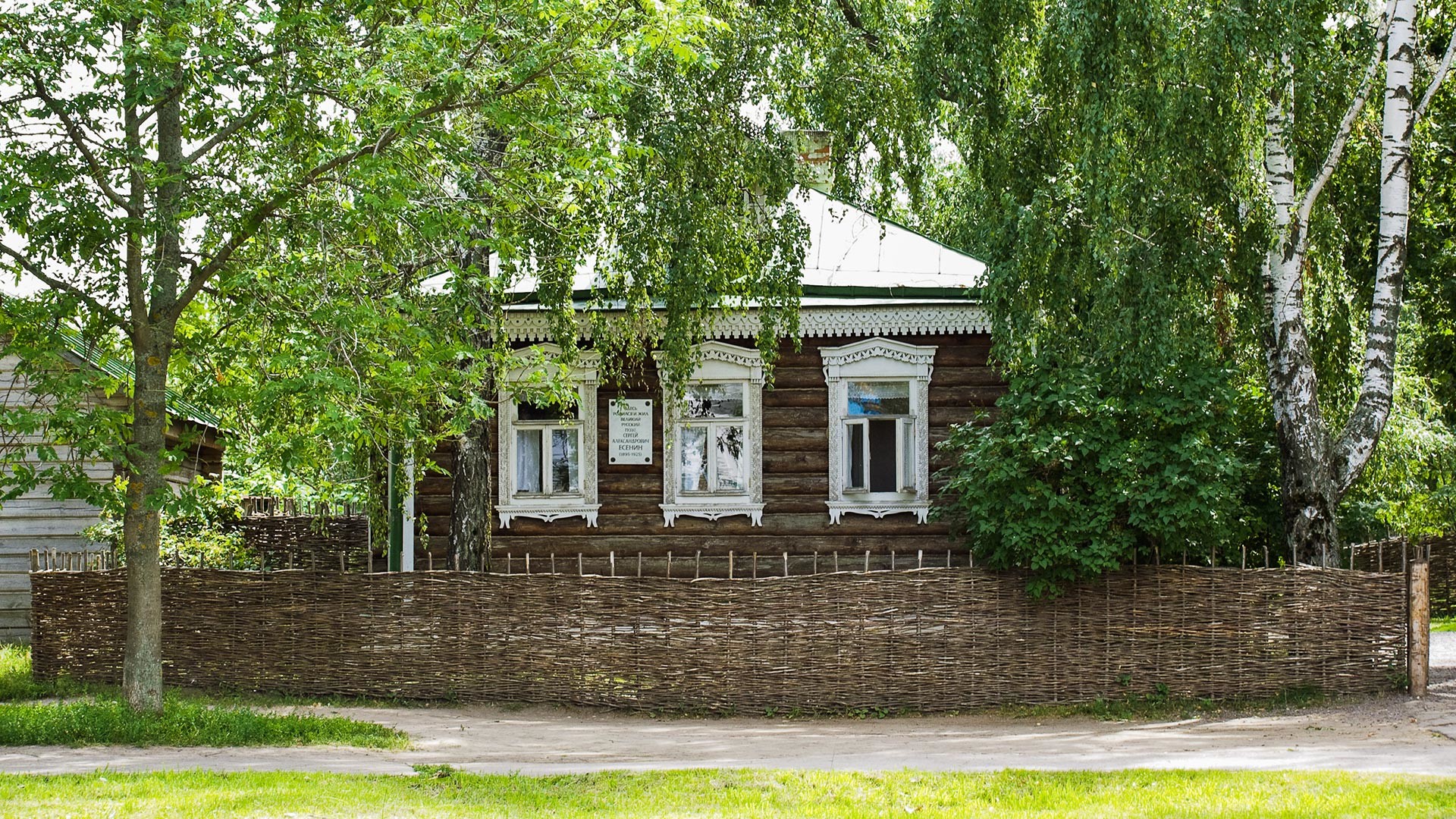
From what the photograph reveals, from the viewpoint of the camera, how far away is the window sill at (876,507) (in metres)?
15.2

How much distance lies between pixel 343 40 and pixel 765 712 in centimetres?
723

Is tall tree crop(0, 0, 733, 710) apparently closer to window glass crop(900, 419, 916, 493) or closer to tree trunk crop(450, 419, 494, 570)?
tree trunk crop(450, 419, 494, 570)

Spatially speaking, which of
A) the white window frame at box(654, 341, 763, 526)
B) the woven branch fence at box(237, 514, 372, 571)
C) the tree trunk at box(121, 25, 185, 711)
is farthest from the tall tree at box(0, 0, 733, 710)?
the woven branch fence at box(237, 514, 372, 571)

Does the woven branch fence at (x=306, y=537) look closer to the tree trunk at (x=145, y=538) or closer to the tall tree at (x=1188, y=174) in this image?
the tree trunk at (x=145, y=538)

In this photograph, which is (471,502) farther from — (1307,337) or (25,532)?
(1307,337)

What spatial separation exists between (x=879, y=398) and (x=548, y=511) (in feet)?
13.7

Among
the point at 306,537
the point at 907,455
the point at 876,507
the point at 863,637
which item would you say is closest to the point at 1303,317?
the point at 907,455

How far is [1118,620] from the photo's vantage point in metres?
12.5

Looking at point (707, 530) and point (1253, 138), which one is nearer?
Answer: point (1253, 138)

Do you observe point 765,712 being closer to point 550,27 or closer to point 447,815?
point 447,815

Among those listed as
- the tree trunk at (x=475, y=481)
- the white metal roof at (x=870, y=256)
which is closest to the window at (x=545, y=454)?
the tree trunk at (x=475, y=481)

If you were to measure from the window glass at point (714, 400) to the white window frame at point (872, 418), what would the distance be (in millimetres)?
1106

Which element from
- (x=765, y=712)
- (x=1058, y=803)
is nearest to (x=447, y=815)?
(x=1058, y=803)

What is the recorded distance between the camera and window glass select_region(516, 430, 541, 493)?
15.7m
